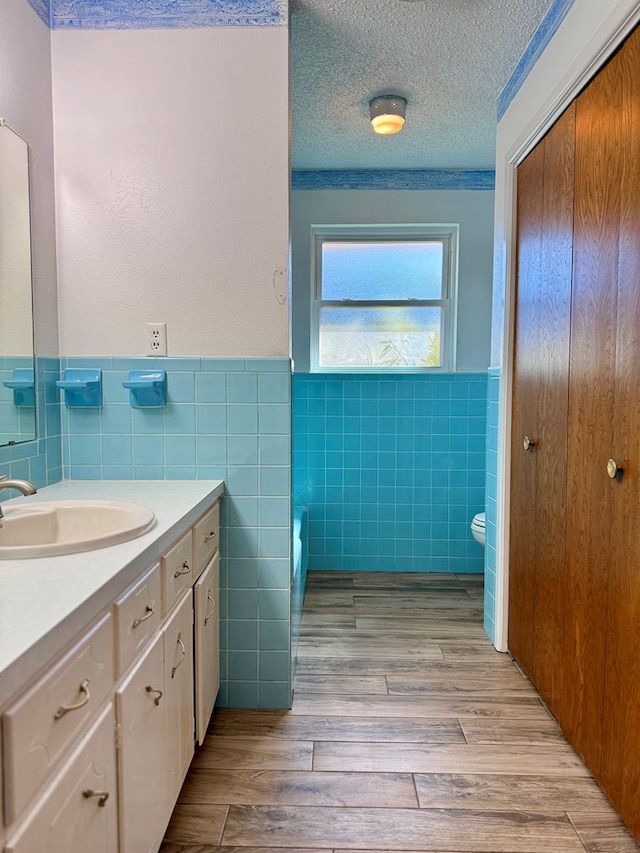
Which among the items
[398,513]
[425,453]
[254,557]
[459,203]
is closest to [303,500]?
[398,513]

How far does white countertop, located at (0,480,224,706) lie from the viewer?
68cm

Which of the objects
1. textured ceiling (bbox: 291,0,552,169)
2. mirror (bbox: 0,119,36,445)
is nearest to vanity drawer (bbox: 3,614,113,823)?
mirror (bbox: 0,119,36,445)

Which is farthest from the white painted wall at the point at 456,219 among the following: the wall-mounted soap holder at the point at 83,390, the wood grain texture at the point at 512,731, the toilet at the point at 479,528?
the wood grain texture at the point at 512,731

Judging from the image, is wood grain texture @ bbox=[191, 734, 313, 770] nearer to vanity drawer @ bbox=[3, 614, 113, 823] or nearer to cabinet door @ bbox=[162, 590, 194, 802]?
cabinet door @ bbox=[162, 590, 194, 802]

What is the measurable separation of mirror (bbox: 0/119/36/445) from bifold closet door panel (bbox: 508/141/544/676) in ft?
5.89

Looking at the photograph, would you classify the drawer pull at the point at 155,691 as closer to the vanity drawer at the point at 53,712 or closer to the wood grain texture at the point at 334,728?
the vanity drawer at the point at 53,712

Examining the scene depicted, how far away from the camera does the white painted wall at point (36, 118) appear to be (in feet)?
5.17

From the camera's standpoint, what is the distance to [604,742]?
4.89 ft

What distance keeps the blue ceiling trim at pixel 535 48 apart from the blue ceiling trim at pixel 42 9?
1.75m

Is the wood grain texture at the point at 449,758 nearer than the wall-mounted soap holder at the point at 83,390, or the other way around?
the wood grain texture at the point at 449,758

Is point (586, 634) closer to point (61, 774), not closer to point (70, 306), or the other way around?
point (61, 774)

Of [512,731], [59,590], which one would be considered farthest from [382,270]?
[59,590]

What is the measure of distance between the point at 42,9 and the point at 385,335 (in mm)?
2306

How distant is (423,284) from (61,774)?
3.19m
